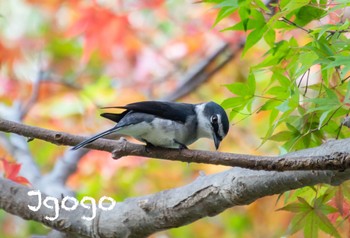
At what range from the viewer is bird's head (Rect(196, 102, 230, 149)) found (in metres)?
2.38

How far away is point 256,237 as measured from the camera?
4.59m

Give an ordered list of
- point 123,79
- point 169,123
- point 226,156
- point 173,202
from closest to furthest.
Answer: point 226,156 < point 173,202 < point 169,123 < point 123,79

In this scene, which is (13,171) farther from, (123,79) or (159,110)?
(123,79)

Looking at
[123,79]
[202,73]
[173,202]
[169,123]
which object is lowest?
[123,79]

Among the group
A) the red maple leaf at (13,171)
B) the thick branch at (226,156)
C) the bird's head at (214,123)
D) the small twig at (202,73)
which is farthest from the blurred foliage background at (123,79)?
the thick branch at (226,156)

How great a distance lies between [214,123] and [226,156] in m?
0.70

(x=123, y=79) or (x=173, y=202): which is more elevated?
(x=173, y=202)

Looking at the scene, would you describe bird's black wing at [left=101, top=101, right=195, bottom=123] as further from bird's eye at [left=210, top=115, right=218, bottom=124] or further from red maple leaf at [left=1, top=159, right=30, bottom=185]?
red maple leaf at [left=1, top=159, right=30, bottom=185]

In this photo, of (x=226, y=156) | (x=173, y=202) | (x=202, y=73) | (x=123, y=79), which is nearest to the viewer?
(x=226, y=156)

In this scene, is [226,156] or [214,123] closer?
[226,156]

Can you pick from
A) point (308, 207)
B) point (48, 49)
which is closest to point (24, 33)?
point (48, 49)

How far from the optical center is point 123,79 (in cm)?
501

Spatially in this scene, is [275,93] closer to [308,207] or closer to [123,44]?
[308,207]

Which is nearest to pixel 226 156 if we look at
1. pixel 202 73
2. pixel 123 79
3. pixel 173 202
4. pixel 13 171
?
pixel 173 202
